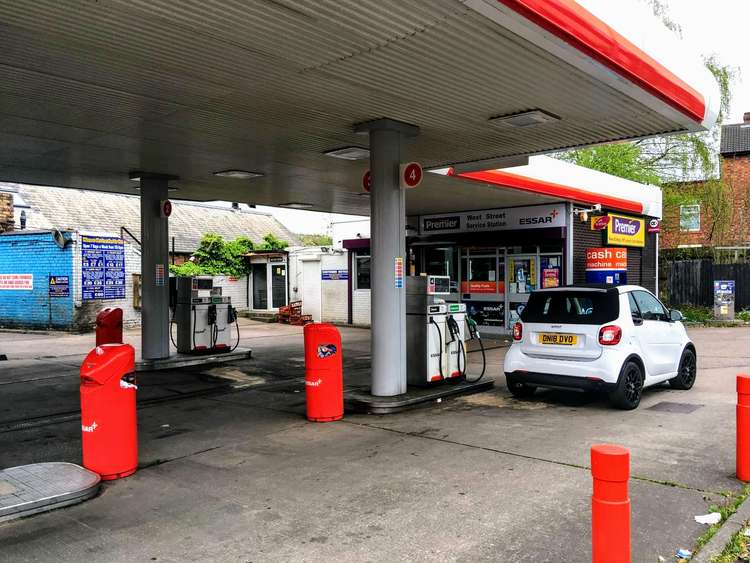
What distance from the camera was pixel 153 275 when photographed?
472 inches

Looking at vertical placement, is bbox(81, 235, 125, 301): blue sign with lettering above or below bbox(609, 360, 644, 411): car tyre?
above

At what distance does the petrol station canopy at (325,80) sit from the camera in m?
4.98

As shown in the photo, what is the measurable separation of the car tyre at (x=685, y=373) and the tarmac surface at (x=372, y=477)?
13.2 inches

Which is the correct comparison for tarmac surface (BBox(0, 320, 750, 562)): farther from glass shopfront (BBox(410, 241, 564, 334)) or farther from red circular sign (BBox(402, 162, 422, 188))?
glass shopfront (BBox(410, 241, 564, 334))

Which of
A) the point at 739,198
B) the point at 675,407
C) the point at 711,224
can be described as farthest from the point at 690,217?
the point at 675,407

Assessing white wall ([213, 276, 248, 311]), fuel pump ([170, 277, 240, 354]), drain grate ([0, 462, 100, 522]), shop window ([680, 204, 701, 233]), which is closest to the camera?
drain grate ([0, 462, 100, 522])

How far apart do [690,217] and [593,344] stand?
22.5 meters

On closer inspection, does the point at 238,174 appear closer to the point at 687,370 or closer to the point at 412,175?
the point at 412,175

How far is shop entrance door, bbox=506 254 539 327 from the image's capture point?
17.0m

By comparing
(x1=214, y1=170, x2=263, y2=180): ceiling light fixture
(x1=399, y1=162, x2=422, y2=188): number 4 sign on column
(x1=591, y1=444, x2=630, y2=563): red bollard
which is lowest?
(x1=591, y1=444, x2=630, y2=563): red bollard

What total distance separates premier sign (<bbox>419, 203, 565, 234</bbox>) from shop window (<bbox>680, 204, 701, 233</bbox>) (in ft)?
43.5

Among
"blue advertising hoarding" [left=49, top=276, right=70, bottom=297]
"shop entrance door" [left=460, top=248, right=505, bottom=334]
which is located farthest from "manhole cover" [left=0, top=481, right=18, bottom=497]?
"blue advertising hoarding" [left=49, top=276, right=70, bottom=297]

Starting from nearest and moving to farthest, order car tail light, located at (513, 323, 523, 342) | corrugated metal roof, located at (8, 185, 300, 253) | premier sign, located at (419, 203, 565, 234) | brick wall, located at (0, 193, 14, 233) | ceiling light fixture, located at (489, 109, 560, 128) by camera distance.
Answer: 1. ceiling light fixture, located at (489, 109, 560, 128)
2. car tail light, located at (513, 323, 523, 342)
3. premier sign, located at (419, 203, 565, 234)
4. brick wall, located at (0, 193, 14, 233)
5. corrugated metal roof, located at (8, 185, 300, 253)

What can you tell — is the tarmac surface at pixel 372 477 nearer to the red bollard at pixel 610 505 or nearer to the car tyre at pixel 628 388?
the car tyre at pixel 628 388
